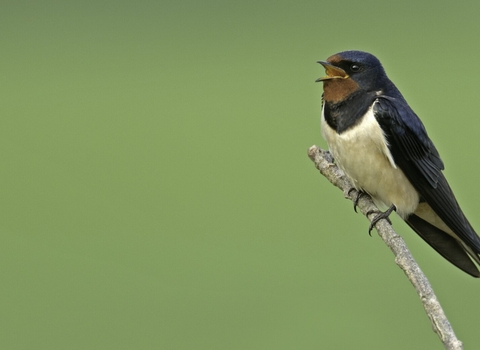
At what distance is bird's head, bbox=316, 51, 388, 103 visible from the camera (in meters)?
3.75

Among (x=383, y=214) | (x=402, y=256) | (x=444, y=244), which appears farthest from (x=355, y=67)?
(x=402, y=256)

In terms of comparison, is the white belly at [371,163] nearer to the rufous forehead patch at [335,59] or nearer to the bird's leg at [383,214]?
the bird's leg at [383,214]

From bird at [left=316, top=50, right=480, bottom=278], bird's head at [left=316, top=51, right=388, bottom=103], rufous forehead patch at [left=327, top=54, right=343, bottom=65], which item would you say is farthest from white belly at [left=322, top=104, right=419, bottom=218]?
rufous forehead patch at [left=327, top=54, right=343, bottom=65]

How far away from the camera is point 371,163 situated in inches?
151

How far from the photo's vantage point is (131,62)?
45.8ft

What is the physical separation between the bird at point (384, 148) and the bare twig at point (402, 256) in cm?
6

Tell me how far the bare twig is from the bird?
0.06 m

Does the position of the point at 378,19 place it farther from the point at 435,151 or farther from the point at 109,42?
the point at 435,151

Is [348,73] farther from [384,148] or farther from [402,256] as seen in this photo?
[402,256]

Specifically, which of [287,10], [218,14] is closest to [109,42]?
[218,14]

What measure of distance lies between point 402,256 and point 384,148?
3.70 feet

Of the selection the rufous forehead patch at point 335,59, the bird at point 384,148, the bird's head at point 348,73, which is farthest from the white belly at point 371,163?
the rufous forehead patch at point 335,59

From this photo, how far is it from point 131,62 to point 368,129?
10477mm

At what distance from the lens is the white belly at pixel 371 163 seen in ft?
12.4
